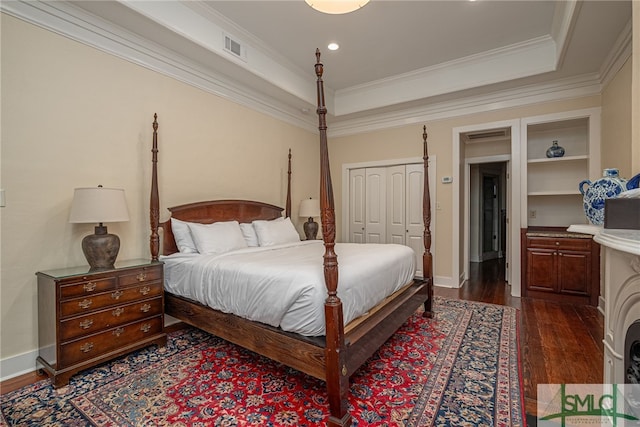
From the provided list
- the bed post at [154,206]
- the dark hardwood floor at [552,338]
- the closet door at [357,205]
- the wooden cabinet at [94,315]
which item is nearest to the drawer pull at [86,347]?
the wooden cabinet at [94,315]

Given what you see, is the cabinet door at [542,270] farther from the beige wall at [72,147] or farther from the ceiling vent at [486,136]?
the beige wall at [72,147]

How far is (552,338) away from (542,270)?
58.2 inches

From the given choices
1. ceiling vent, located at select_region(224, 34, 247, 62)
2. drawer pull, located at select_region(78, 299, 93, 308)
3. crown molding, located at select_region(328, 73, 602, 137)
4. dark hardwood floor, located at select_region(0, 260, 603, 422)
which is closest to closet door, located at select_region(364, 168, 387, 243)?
crown molding, located at select_region(328, 73, 602, 137)

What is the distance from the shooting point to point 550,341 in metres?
2.74

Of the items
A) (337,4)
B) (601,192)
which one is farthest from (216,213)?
(601,192)

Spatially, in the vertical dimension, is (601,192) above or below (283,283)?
above

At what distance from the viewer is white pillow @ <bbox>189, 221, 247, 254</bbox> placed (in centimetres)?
304

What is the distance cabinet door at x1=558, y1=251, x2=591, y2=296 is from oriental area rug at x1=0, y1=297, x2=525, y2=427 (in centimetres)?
176

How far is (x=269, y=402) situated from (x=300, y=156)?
13.3ft

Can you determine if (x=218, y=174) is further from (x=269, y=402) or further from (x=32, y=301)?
(x=269, y=402)

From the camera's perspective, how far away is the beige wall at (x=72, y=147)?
2240mm

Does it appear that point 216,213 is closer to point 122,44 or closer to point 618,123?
point 122,44

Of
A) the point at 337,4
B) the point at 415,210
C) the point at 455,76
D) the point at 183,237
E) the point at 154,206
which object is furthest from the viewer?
the point at 415,210

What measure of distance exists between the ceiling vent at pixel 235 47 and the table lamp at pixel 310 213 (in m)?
2.21
